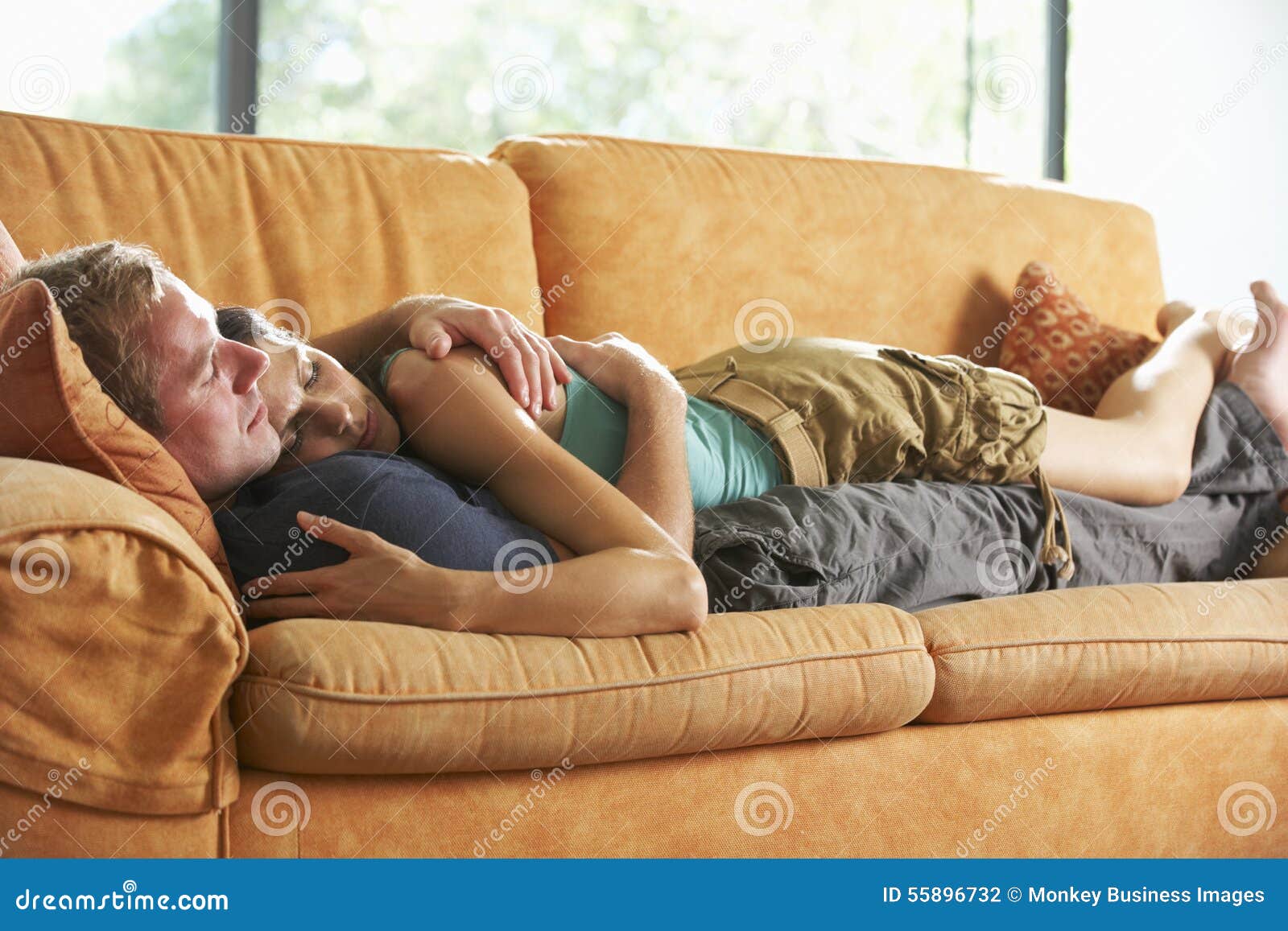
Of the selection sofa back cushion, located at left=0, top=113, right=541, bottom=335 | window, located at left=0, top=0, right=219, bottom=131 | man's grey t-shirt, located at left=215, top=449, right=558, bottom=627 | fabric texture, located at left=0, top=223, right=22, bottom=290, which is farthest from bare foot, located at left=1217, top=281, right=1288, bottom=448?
window, located at left=0, top=0, right=219, bottom=131

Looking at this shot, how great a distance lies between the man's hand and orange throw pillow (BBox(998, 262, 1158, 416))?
44.4 inches

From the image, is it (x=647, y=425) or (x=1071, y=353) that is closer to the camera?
(x=647, y=425)

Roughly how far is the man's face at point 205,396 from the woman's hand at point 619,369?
453mm

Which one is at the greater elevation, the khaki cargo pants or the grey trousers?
the khaki cargo pants

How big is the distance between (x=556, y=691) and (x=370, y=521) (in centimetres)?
28

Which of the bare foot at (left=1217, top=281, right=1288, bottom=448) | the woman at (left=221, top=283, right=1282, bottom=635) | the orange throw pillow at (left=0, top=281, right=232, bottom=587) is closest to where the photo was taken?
the orange throw pillow at (left=0, top=281, right=232, bottom=587)

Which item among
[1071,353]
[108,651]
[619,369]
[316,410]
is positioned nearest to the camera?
[108,651]

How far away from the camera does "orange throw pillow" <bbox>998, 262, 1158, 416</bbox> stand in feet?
7.70

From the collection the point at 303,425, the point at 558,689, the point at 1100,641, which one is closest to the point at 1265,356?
the point at 1100,641

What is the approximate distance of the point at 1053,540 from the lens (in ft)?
5.95

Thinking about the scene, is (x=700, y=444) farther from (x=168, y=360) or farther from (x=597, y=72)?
(x=597, y=72)

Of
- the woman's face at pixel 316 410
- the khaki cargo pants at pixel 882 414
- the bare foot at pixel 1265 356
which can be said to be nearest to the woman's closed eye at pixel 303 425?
the woman's face at pixel 316 410

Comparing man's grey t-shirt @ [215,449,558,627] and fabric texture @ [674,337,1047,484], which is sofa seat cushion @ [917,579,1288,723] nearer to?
fabric texture @ [674,337,1047,484]

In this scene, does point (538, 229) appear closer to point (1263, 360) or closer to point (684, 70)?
point (1263, 360)
